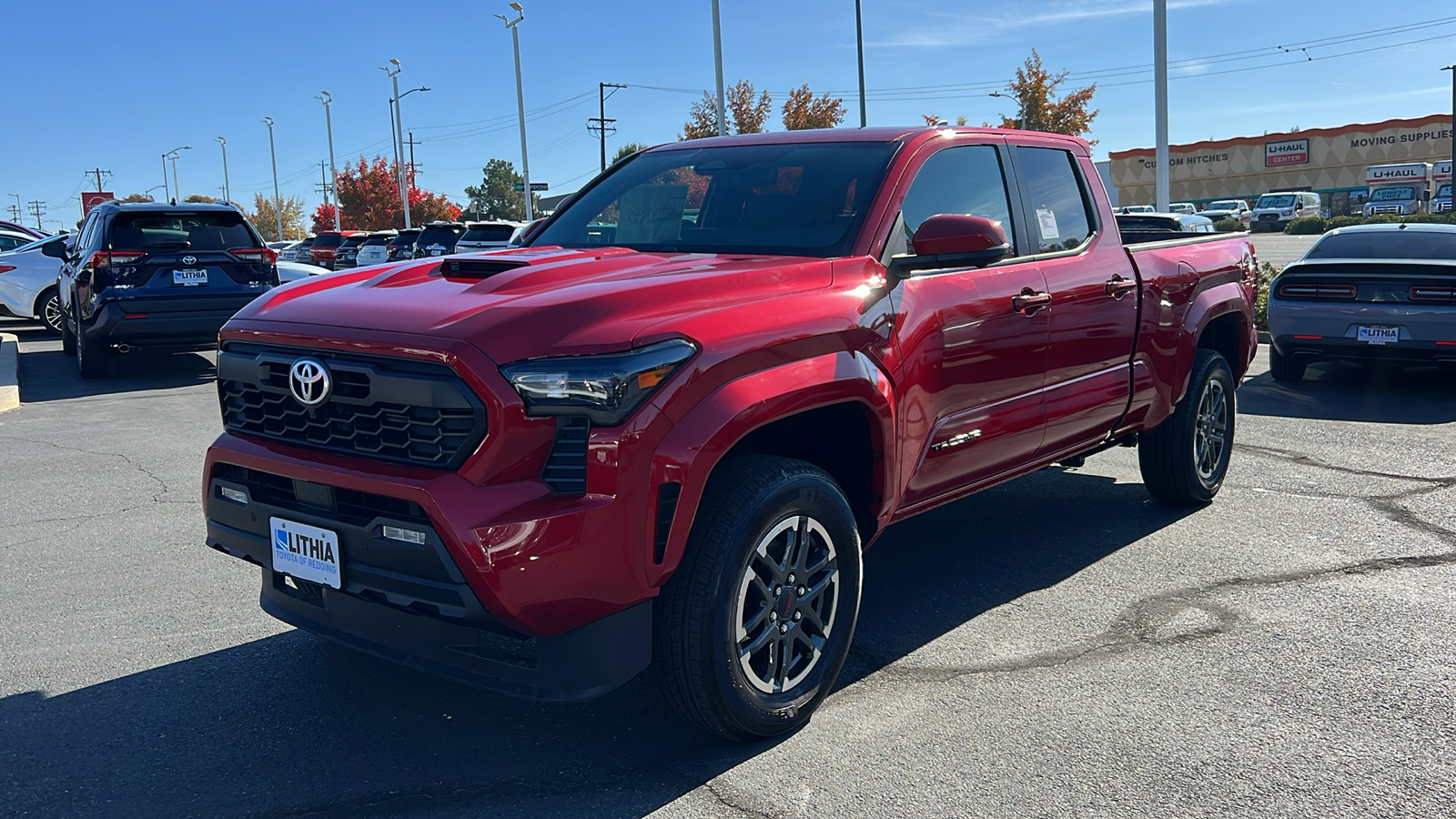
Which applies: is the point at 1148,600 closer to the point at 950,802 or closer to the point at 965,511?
the point at 965,511

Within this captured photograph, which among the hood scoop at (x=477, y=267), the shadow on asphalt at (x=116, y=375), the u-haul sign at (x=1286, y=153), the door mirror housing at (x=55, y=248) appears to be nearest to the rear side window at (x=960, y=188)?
the hood scoop at (x=477, y=267)

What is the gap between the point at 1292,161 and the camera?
70.5 m

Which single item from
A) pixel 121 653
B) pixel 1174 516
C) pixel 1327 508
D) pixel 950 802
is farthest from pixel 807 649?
pixel 1327 508

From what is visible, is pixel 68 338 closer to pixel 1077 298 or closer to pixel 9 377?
pixel 9 377

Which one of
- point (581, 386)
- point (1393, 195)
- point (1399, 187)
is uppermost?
point (1399, 187)

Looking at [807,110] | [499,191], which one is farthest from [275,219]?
[807,110]

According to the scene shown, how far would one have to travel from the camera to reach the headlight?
2.99m

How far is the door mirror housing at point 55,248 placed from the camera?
14.3m

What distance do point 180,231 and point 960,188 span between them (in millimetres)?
9475

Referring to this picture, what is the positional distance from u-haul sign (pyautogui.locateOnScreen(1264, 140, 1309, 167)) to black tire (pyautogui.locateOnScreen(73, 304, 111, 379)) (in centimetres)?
7201

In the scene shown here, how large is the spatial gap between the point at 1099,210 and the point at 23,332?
19.1m

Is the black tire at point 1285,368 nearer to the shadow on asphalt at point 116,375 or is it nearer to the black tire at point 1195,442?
the black tire at point 1195,442

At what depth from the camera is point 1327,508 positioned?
623 cm

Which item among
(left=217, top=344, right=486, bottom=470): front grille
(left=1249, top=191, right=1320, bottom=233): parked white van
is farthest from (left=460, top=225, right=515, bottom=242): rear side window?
(left=1249, top=191, right=1320, bottom=233): parked white van
